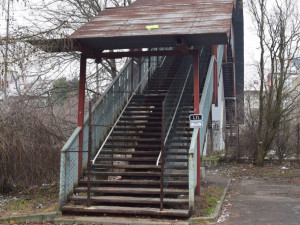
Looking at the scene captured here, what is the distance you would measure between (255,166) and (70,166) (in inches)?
511

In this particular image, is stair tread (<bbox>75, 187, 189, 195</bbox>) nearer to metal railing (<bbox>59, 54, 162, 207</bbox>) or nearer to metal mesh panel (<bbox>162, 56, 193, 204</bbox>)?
metal mesh panel (<bbox>162, 56, 193, 204</bbox>)

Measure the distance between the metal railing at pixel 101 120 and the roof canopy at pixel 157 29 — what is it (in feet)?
5.17

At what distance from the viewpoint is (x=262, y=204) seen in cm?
1101

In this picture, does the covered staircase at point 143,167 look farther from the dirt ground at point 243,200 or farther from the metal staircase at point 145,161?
the dirt ground at point 243,200

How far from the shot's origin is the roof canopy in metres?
10.4

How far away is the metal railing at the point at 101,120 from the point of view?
390 inches

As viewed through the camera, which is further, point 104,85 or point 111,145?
point 104,85

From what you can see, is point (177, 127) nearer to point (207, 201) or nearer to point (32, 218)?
point (207, 201)

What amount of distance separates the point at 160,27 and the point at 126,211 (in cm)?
474

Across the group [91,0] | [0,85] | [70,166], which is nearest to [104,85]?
[91,0]

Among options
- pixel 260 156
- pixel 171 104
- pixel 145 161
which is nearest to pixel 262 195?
pixel 145 161

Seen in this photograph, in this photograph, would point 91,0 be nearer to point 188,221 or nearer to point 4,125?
point 4,125

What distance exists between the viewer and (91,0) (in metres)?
19.7

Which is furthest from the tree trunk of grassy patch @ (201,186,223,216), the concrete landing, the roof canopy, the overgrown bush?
the concrete landing
